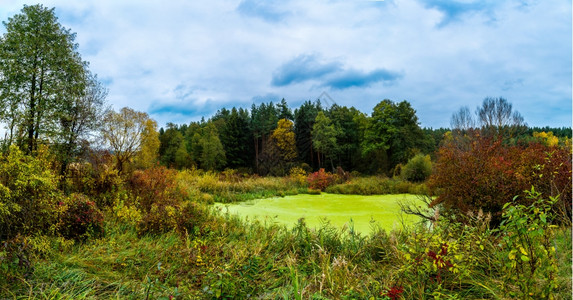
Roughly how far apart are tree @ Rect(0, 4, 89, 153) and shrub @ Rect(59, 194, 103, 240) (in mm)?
5373

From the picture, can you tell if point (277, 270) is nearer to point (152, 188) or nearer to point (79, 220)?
point (79, 220)

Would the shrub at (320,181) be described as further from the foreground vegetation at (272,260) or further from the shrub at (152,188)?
the foreground vegetation at (272,260)

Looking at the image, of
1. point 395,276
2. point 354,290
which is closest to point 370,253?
point 395,276

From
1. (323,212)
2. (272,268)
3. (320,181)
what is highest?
(320,181)

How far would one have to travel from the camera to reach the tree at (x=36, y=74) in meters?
8.22

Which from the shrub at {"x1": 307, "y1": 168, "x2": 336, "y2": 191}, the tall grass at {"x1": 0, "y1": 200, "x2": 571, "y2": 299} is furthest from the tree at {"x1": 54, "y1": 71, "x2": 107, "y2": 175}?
the shrub at {"x1": 307, "y1": 168, "x2": 336, "y2": 191}

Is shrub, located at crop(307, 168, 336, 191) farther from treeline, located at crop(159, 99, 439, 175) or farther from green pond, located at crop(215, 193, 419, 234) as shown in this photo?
treeline, located at crop(159, 99, 439, 175)

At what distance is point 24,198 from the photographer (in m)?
3.50

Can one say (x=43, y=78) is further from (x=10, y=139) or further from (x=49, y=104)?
(x=10, y=139)

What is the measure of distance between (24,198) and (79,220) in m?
0.73

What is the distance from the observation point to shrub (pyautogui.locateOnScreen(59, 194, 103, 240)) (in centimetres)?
400

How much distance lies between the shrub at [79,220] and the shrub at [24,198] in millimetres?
258

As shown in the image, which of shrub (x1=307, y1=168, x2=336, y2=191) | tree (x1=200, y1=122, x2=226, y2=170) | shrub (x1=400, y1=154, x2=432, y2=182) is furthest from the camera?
tree (x1=200, y1=122, x2=226, y2=170)

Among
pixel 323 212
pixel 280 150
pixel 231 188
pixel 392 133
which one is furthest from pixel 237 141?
pixel 323 212
